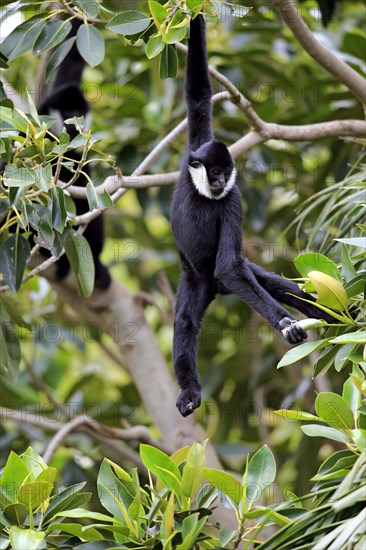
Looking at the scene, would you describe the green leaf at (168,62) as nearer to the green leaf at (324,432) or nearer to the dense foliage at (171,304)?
the dense foliage at (171,304)

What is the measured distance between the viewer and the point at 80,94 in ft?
19.6

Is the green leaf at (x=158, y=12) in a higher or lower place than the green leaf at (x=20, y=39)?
higher

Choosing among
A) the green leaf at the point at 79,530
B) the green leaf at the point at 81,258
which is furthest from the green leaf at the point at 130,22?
the green leaf at the point at 79,530

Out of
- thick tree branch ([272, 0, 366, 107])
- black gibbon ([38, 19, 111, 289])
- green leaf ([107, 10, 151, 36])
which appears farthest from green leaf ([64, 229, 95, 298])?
black gibbon ([38, 19, 111, 289])

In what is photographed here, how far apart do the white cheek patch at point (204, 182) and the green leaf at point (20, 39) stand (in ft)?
2.98

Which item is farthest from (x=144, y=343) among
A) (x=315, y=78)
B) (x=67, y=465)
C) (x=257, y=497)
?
(x=257, y=497)

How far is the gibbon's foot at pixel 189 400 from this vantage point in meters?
3.25

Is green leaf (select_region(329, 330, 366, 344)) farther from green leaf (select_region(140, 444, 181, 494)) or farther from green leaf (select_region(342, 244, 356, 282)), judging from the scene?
green leaf (select_region(140, 444, 181, 494))

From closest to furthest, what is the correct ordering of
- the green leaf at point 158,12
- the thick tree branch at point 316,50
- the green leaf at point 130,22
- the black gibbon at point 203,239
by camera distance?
the green leaf at point 158,12
the green leaf at point 130,22
the black gibbon at point 203,239
the thick tree branch at point 316,50

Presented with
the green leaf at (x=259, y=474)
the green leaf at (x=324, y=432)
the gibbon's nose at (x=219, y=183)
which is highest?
the gibbon's nose at (x=219, y=183)

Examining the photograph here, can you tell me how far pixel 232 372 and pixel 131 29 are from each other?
365 cm

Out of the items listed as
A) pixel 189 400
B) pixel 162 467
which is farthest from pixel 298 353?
pixel 189 400

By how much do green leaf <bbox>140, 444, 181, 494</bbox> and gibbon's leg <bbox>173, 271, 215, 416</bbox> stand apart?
746 millimetres

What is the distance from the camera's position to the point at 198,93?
3523mm
